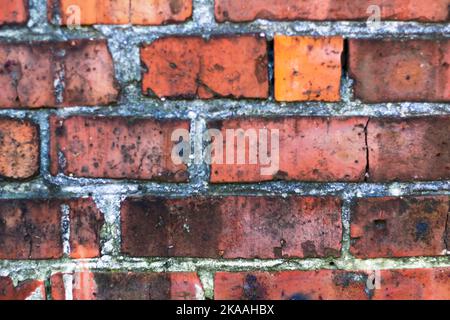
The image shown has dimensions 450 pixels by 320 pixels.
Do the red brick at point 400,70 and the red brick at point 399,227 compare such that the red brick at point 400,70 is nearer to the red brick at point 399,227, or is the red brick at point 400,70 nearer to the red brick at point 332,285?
the red brick at point 399,227

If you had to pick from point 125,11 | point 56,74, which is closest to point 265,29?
point 125,11

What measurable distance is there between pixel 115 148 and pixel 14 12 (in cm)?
22

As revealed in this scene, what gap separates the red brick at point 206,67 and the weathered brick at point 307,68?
22 mm

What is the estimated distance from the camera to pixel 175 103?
0.70m

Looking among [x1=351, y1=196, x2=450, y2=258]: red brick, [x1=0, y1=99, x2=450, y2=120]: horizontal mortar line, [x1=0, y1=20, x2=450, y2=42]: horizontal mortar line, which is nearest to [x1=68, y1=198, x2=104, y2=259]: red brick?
[x1=0, y1=99, x2=450, y2=120]: horizontal mortar line

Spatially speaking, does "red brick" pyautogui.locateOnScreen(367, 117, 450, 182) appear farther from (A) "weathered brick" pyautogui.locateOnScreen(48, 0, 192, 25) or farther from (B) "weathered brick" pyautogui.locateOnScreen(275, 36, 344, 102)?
(A) "weathered brick" pyautogui.locateOnScreen(48, 0, 192, 25)

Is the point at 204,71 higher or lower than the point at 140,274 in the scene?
higher

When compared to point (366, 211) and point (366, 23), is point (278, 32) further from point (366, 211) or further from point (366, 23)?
point (366, 211)

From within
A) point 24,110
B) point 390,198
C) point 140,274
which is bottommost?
point 140,274

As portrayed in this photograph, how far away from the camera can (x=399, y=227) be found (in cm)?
72

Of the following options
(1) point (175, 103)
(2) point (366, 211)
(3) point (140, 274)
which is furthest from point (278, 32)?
(3) point (140, 274)

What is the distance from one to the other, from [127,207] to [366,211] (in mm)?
334

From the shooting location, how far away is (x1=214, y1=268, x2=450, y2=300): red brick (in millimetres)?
731

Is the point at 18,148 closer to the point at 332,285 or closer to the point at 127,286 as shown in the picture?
the point at 127,286
